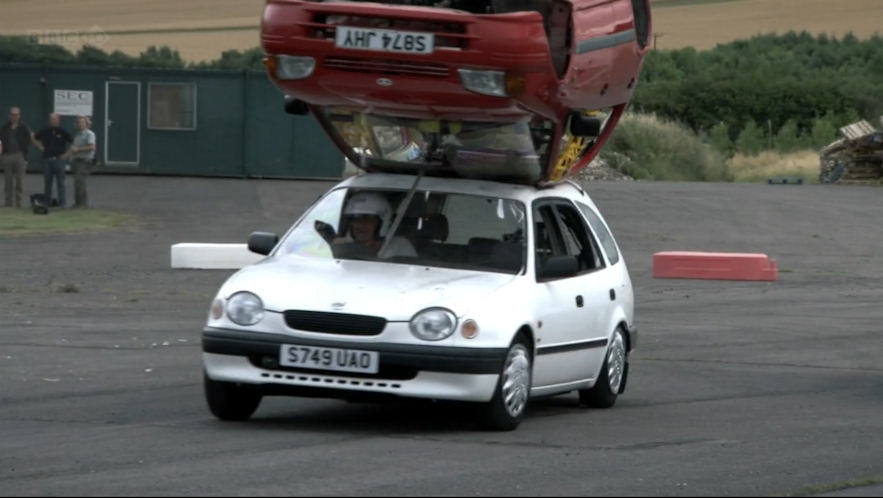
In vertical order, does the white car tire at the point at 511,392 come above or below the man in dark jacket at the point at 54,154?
above

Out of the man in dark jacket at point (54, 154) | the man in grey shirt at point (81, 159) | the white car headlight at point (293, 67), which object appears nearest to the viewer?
the white car headlight at point (293, 67)

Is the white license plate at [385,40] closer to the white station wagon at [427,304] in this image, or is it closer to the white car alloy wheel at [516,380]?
the white station wagon at [427,304]

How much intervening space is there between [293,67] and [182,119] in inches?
1264

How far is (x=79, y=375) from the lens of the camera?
41.9 ft

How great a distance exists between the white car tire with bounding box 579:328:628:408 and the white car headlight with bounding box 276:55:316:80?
2916 mm

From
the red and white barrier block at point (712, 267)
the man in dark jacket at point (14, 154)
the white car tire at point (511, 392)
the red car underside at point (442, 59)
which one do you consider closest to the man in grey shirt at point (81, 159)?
the man in dark jacket at point (14, 154)

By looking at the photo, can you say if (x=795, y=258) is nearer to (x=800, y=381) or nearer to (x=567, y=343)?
(x=800, y=381)

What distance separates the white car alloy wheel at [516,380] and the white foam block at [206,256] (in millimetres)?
13487

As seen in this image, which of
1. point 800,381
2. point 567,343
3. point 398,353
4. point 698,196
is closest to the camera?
point 398,353

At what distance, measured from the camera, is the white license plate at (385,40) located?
33.8 ft

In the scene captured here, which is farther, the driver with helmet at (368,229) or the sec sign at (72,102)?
the sec sign at (72,102)

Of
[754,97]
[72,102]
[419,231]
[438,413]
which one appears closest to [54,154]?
[72,102]

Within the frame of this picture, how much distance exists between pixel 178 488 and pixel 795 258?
70.8 feet

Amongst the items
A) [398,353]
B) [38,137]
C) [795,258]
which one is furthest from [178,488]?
[38,137]
